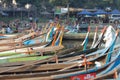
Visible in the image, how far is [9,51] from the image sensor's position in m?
13.1

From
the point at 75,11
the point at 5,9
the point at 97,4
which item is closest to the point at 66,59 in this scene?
the point at 75,11

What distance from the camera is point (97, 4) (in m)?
55.5

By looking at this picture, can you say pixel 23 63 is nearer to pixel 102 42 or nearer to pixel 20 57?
pixel 20 57

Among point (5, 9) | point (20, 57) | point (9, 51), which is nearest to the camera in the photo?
point (20, 57)

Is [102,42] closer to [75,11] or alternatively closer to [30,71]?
[30,71]

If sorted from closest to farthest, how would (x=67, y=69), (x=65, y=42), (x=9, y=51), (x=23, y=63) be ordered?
(x=67, y=69) → (x=23, y=63) → (x=9, y=51) → (x=65, y=42)

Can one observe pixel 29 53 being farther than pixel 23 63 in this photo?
Yes

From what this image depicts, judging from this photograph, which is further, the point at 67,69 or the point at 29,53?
the point at 29,53

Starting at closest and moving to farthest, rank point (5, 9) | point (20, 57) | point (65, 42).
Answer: point (20, 57) < point (65, 42) < point (5, 9)

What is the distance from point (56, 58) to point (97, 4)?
46.3 m

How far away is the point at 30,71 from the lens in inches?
373

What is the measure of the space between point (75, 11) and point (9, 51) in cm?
2900

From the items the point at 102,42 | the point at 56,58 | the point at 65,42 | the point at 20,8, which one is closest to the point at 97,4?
the point at 20,8

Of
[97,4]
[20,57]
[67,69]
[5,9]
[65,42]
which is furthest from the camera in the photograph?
[97,4]
